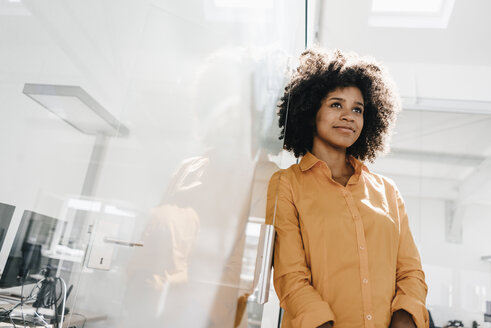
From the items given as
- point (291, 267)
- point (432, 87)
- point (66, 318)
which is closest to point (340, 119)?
point (291, 267)

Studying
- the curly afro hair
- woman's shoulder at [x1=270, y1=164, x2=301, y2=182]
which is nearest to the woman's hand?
woman's shoulder at [x1=270, y1=164, x2=301, y2=182]

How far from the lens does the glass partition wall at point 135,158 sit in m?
0.57

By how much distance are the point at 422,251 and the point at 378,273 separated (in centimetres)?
207

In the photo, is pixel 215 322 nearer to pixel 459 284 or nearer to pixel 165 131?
pixel 165 131

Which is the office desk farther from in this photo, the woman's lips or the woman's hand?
the woman's lips

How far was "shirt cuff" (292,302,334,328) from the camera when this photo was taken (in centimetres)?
98

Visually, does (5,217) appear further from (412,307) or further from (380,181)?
(380,181)

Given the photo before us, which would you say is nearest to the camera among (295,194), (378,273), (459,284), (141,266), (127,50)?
(141,266)

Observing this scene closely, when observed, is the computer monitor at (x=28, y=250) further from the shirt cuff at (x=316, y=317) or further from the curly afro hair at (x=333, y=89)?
the curly afro hair at (x=333, y=89)

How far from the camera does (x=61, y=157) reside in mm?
693

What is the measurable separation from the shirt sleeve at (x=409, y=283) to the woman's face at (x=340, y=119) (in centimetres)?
34

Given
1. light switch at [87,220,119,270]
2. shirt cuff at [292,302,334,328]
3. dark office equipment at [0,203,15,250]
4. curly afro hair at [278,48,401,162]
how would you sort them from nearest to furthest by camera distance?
1. dark office equipment at [0,203,15,250]
2. light switch at [87,220,119,270]
3. shirt cuff at [292,302,334,328]
4. curly afro hair at [278,48,401,162]

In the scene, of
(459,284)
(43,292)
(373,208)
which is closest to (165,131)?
(43,292)

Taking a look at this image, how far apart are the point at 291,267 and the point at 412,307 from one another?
356 millimetres
